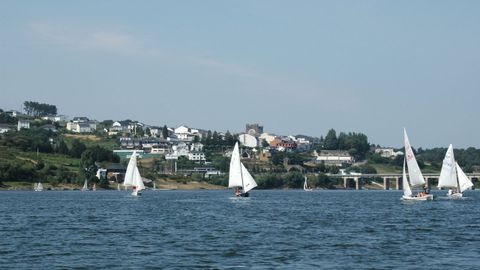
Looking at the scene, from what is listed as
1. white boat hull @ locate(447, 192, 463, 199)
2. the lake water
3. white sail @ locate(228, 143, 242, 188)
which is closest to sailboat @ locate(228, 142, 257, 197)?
white sail @ locate(228, 143, 242, 188)

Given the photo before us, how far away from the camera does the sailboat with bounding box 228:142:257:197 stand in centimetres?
14762

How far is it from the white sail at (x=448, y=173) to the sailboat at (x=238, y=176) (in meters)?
29.8

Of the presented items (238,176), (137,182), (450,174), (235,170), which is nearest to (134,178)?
(137,182)

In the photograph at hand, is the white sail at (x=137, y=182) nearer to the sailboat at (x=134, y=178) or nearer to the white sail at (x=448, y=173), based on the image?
the sailboat at (x=134, y=178)

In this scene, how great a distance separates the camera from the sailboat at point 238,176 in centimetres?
14762

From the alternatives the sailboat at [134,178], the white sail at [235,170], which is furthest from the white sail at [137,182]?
the white sail at [235,170]

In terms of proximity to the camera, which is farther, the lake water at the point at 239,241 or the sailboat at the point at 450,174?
the sailboat at the point at 450,174

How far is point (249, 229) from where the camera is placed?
74312 millimetres

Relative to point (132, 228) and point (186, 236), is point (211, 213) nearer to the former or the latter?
point (132, 228)

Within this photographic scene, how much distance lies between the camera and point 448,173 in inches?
5625

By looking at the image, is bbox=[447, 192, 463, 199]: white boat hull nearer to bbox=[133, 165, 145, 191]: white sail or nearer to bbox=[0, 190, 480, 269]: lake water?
bbox=[133, 165, 145, 191]: white sail

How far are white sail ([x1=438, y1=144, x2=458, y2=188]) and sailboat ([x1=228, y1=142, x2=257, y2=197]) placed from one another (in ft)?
97.7

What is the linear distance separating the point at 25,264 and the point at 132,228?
2506 centimetres

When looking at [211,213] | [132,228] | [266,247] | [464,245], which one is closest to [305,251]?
[266,247]
